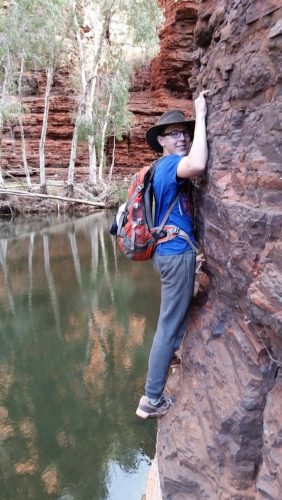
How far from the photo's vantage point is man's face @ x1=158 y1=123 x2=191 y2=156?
231 centimetres

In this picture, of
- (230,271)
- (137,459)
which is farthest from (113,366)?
(230,271)

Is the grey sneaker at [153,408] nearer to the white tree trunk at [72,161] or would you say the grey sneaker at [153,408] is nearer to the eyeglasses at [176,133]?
the eyeglasses at [176,133]

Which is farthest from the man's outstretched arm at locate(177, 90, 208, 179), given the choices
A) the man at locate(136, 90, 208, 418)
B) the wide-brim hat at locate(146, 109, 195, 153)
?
the wide-brim hat at locate(146, 109, 195, 153)

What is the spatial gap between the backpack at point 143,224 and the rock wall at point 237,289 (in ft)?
0.74

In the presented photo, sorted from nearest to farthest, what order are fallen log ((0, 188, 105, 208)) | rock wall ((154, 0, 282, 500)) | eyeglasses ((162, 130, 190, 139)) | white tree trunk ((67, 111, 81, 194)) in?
rock wall ((154, 0, 282, 500)), eyeglasses ((162, 130, 190, 139)), fallen log ((0, 188, 105, 208)), white tree trunk ((67, 111, 81, 194))

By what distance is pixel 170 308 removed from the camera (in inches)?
88.2

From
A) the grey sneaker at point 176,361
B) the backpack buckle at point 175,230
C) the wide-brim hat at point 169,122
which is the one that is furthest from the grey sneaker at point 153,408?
the wide-brim hat at point 169,122

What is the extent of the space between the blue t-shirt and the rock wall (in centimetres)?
9

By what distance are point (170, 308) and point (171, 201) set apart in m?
0.55

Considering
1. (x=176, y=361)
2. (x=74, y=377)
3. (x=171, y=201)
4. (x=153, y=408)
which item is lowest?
(x=74, y=377)

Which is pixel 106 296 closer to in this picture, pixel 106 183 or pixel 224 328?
pixel 224 328

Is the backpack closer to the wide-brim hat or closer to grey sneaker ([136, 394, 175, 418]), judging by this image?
the wide-brim hat

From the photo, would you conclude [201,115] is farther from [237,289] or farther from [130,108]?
[130,108]

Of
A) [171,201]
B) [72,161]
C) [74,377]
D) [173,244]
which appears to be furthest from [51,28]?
[173,244]
